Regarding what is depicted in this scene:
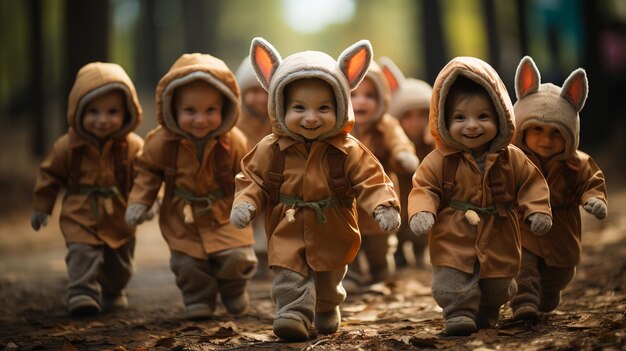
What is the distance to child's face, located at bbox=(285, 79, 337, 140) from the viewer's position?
18.7 ft

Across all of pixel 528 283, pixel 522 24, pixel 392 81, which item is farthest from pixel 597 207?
pixel 522 24

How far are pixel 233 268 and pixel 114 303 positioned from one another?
1.38m

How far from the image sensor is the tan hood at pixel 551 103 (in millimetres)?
5965

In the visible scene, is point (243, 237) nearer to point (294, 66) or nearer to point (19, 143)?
point (294, 66)

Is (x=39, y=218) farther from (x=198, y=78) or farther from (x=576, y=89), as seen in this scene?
(x=576, y=89)

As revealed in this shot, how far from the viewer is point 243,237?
687 cm

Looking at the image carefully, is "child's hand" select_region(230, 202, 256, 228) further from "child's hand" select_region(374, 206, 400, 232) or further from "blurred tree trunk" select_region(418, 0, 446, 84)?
"blurred tree trunk" select_region(418, 0, 446, 84)

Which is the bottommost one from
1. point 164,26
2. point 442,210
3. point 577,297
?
point 577,297

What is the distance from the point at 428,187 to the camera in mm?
Result: 5629

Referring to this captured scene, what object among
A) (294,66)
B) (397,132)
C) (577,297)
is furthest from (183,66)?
(577,297)

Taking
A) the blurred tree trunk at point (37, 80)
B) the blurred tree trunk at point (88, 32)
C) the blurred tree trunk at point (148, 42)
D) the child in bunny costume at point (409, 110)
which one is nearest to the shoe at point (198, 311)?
the child in bunny costume at point (409, 110)

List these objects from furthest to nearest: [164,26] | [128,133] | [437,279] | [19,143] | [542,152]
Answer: [164,26] → [19,143] → [128,133] → [542,152] → [437,279]

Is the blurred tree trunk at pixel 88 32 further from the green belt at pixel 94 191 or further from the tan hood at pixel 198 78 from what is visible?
the tan hood at pixel 198 78

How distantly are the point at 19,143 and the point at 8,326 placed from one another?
1864 centimetres
